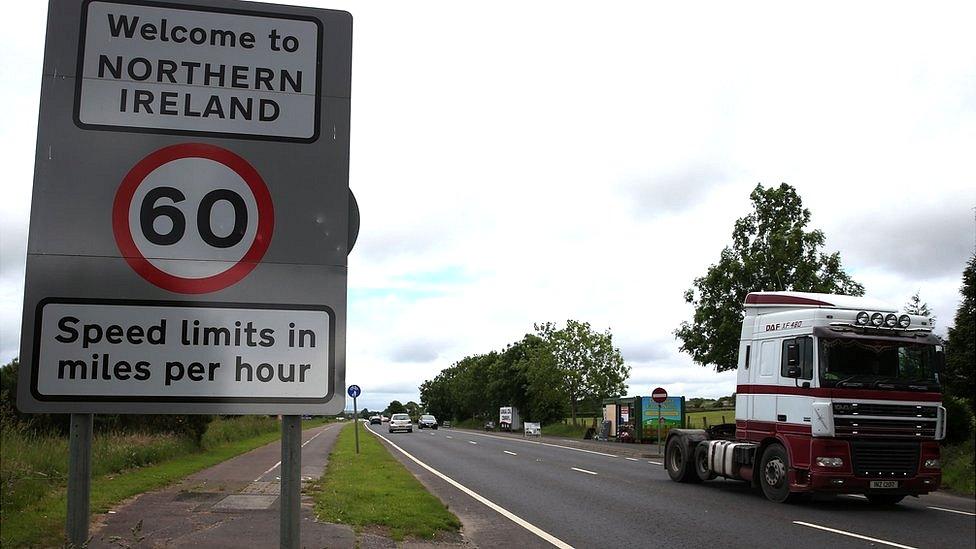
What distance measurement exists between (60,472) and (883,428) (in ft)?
48.6

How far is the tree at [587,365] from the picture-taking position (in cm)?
6328

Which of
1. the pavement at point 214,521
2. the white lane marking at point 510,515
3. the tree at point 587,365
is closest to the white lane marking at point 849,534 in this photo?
the white lane marking at point 510,515

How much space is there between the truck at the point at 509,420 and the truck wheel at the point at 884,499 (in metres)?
62.7

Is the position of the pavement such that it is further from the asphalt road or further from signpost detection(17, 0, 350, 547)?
signpost detection(17, 0, 350, 547)

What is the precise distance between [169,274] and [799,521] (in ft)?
41.5

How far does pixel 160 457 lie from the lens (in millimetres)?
21016

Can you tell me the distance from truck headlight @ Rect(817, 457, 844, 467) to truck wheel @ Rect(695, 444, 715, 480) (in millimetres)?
4151

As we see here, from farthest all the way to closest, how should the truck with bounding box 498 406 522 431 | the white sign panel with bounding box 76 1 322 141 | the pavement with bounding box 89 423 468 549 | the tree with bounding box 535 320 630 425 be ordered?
the truck with bounding box 498 406 522 431 → the tree with bounding box 535 320 630 425 → the pavement with bounding box 89 423 468 549 → the white sign panel with bounding box 76 1 322 141

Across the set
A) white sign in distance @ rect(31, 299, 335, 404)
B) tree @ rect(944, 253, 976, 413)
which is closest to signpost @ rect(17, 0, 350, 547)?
white sign in distance @ rect(31, 299, 335, 404)

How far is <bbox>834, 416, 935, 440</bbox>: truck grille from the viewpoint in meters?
14.4

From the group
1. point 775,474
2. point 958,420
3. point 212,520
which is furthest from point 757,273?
point 212,520

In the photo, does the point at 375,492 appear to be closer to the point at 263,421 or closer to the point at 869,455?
the point at 869,455

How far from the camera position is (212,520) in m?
11.6

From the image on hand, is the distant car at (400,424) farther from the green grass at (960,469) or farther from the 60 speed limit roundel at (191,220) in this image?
the 60 speed limit roundel at (191,220)
